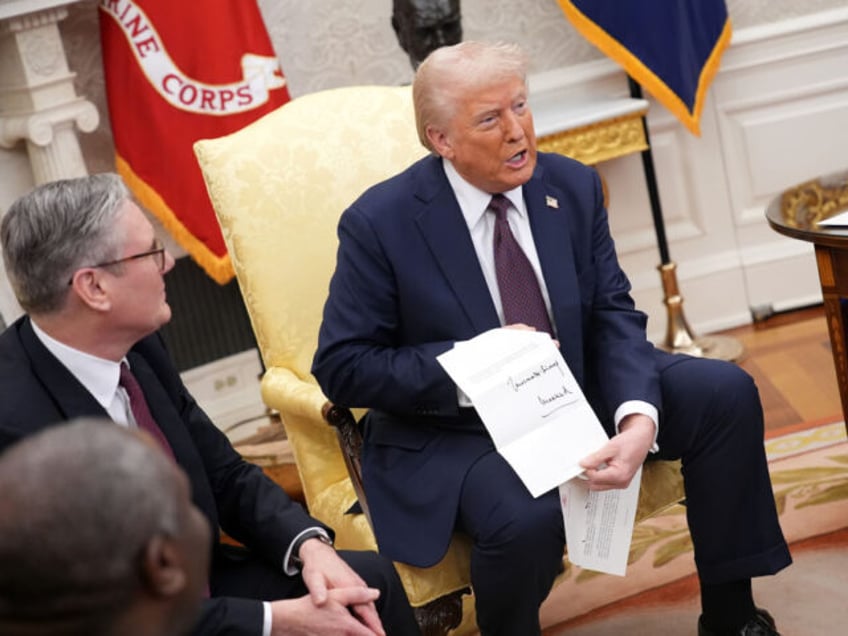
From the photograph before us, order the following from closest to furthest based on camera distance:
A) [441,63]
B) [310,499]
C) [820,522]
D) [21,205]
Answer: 1. [21,205]
2. [441,63]
3. [310,499]
4. [820,522]

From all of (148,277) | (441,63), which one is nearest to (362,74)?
(441,63)

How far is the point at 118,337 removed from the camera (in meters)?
2.15

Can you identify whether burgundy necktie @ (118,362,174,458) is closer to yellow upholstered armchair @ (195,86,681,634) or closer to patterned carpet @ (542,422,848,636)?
yellow upholstered armchair @ (195,86,681,634)

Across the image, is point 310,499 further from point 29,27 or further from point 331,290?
point 29,27

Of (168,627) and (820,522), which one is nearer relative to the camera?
A: (168,627)

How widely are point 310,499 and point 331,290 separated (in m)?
0.50

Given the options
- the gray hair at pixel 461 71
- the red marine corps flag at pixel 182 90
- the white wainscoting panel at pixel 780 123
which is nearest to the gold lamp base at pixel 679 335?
the white wainscoting panel at pixel 780 123

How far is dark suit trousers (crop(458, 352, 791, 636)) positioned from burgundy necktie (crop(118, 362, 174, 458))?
583mm

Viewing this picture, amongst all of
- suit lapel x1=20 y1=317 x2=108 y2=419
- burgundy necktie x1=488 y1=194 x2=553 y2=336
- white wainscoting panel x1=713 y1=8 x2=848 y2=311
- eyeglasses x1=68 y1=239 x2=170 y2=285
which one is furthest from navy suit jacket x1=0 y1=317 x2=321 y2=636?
white wainscoting panel x1=713 y1=8 x2=848 y2=311

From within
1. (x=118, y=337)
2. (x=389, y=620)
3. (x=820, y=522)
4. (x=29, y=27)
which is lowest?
(x=820, y=522)

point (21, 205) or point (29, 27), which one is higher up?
point (29, 27)

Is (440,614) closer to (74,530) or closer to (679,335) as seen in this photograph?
(74,530)

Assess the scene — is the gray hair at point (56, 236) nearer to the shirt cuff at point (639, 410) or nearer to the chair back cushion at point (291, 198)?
the chair back cushion at point (291, 198)

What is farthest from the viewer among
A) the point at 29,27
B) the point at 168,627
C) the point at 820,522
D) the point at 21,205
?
the point at 29,27
